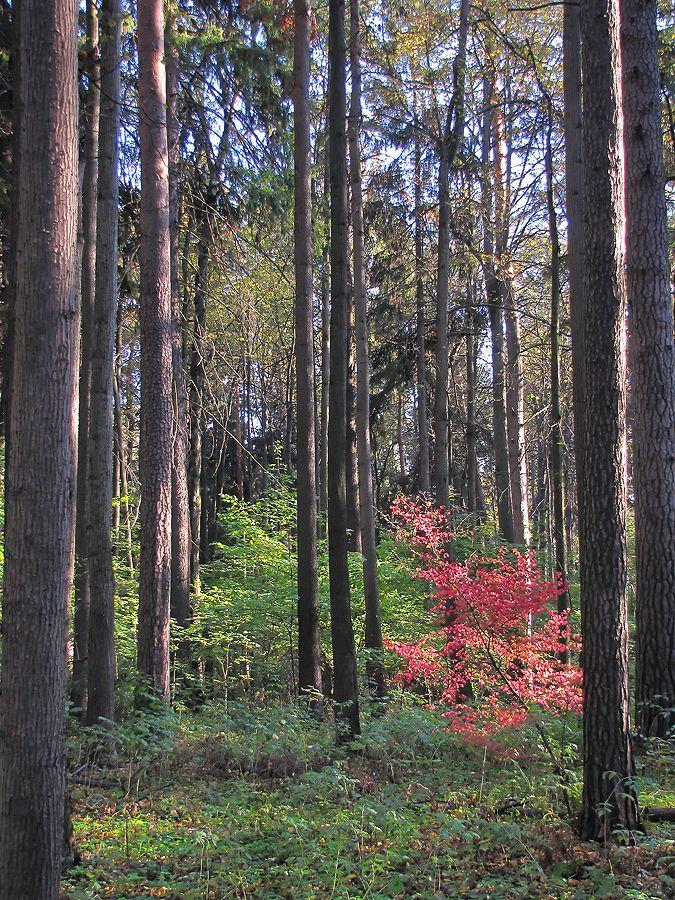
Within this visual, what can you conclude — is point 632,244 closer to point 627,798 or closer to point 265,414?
point 627,798

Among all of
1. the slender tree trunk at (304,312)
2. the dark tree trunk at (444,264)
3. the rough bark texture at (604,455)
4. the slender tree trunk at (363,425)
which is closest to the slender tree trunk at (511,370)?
the dark tree trunk at (444,264)

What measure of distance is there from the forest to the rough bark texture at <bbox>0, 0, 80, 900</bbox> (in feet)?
0.05

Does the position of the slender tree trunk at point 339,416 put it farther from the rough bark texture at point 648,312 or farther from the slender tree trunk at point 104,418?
the rough bark texture at point 648,312

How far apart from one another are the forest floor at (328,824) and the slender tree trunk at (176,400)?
16.4ft

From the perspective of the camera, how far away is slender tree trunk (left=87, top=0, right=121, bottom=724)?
23.3 feet

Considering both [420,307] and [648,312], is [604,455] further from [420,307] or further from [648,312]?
[420,307]

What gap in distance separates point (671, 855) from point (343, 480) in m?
4.68

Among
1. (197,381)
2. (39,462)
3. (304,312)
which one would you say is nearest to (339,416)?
(304,312)

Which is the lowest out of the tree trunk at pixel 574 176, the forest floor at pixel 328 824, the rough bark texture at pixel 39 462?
the forest floor at pixel 328 824

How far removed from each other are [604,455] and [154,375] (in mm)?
5492

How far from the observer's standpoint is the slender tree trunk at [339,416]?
24.2 feet

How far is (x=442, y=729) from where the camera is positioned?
8273mm

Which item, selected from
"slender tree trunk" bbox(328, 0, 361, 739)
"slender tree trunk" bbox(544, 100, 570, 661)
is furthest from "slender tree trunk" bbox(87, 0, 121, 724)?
"slender tree trunk" bbox(544, 100, 570, 661)

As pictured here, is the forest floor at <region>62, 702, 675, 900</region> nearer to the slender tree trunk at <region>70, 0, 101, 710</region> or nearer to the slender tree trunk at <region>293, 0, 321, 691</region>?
the slender tree trunk at <region>70, 0, 101, 710</region>
